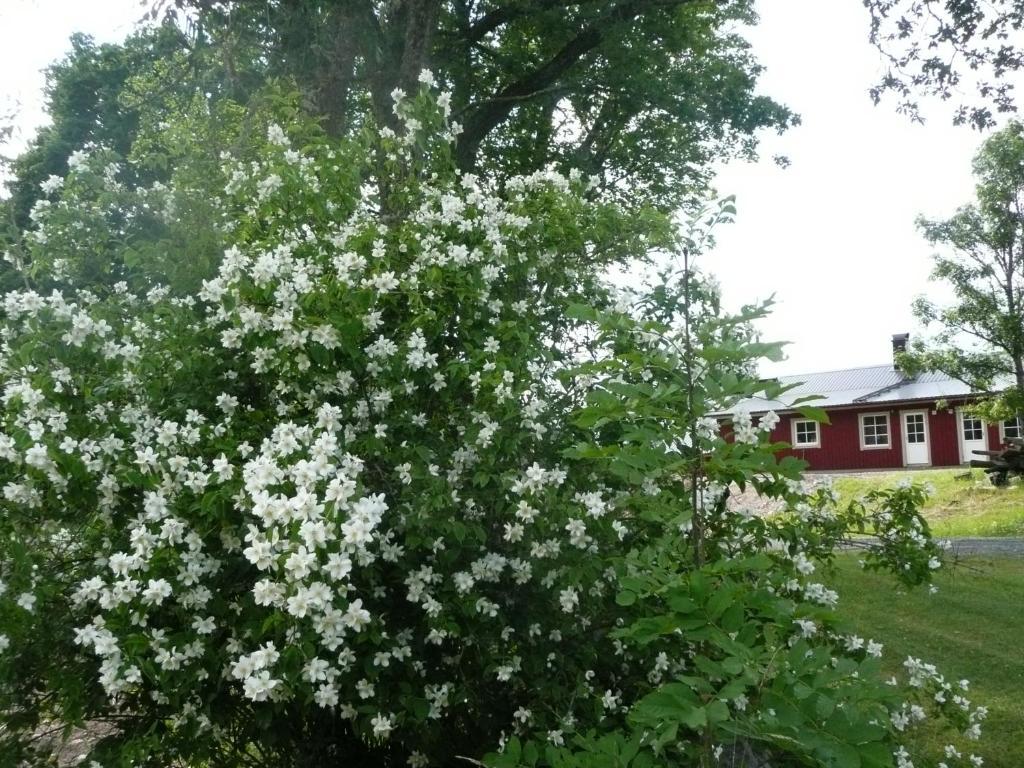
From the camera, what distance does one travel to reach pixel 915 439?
3017 centimetres

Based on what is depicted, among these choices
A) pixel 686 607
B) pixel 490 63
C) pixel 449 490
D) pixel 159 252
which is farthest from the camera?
pixel 490 63

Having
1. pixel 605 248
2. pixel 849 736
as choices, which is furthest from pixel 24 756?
pixel 605 248

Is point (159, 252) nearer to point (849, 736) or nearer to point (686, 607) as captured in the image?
point (686, 607)

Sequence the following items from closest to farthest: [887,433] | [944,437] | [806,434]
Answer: [944,437]
[887,433]
[806,434]

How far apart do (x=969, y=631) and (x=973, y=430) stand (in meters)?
22.7

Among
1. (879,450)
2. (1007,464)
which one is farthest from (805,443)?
(1007,464)

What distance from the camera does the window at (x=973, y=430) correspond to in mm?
28719

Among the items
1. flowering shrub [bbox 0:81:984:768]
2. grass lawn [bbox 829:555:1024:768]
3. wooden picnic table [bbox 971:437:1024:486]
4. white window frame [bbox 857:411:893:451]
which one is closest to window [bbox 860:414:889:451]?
white window frame [bbox 857:411:893:451]

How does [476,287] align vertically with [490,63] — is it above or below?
below

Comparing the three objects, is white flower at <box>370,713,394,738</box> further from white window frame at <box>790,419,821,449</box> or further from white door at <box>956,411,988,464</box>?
white window frame at <box>790,419,821,449</box>

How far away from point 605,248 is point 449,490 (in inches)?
71.1

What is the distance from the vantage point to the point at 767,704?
204cm

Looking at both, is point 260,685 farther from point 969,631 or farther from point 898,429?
point 898,429

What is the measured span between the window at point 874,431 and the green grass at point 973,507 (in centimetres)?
768
